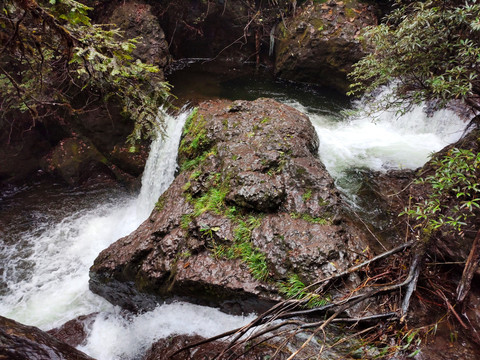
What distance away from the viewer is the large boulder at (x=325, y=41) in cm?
842

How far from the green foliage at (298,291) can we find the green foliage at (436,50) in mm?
2742

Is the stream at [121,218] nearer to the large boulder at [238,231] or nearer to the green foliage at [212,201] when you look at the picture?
the large boulder at [238,231]

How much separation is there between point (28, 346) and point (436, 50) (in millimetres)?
5467

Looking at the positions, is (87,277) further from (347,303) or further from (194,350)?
(347,303)

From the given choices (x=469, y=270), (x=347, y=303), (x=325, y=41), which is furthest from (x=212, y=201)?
(x=325, y=41)

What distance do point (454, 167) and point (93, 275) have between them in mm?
5457

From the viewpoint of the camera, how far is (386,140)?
6828 mm

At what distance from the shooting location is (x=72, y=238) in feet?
22.0

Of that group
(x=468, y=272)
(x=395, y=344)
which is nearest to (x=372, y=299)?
(x=395, y=344)

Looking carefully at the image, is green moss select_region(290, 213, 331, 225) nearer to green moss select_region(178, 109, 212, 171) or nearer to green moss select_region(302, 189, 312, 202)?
green moss select_region(302, 189, 312, 202)

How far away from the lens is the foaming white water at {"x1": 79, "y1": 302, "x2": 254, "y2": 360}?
12.0 feet

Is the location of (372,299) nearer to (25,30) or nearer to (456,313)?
(456,313)

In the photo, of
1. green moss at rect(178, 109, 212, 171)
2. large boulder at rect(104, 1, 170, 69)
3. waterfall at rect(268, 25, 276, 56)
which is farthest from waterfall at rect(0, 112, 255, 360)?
waterfall at rect(268, 25, 276, 56)

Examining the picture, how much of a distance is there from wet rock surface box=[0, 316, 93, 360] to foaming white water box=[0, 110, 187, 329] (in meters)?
2.03
